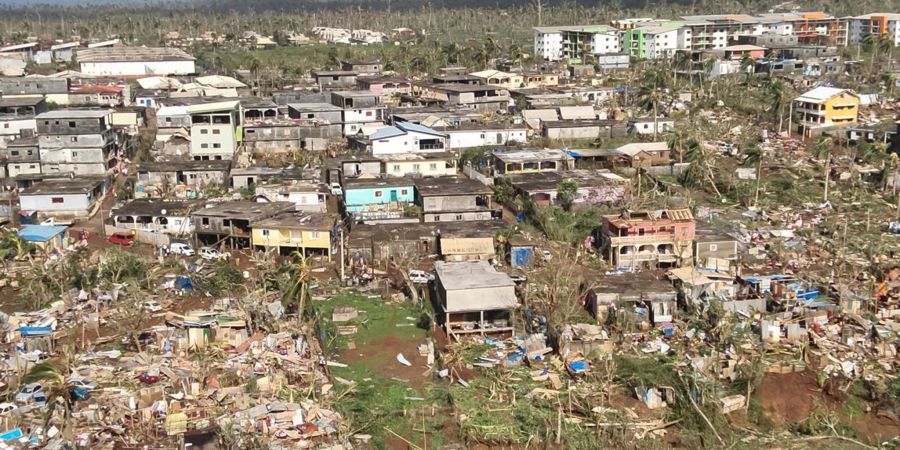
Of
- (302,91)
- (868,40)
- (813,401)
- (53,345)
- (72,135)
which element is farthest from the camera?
(868,40)

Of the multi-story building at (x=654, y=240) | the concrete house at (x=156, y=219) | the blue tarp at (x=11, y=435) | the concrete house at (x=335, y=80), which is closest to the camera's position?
the blue tarp at (x=11, y=435)

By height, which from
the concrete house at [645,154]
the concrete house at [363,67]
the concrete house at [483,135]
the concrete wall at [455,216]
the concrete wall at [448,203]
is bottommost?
the concrete wall at [455,216]

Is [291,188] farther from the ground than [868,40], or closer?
closer

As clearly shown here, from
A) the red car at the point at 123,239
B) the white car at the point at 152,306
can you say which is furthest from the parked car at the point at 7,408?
the red car at the point at 123,239

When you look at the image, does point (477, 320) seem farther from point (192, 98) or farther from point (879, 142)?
point (192, 98)

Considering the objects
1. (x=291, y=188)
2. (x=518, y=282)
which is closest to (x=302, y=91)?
(x=291, y=188)

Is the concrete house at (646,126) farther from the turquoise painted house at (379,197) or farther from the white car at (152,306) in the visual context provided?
the white car at (152,306)
